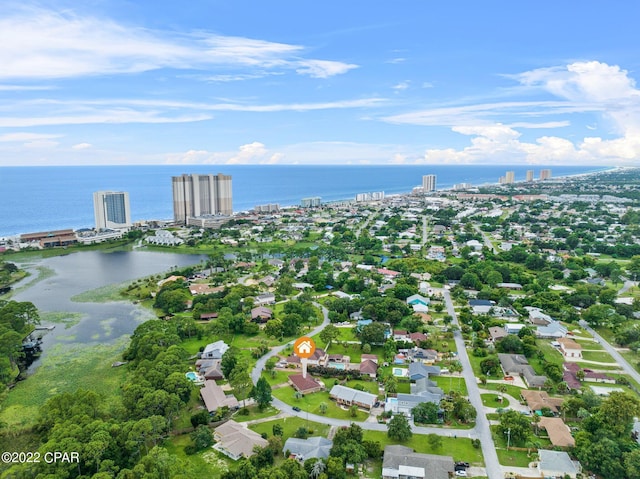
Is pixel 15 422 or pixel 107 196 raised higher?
pixel 107 196

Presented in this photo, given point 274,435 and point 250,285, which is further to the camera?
point 250,285

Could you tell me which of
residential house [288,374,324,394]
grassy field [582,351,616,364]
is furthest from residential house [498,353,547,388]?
residential house [288,374,324,394]

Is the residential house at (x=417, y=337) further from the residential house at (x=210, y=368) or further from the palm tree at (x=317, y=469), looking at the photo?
the palm tree at (x=317, y=469)

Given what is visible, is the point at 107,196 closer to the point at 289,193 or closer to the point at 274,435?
the point at 274,435

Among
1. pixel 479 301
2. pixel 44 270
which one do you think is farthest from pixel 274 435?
pixel 44 270

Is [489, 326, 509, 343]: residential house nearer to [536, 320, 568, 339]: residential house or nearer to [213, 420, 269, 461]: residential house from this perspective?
[536, 320, 568, 339]: residential house
